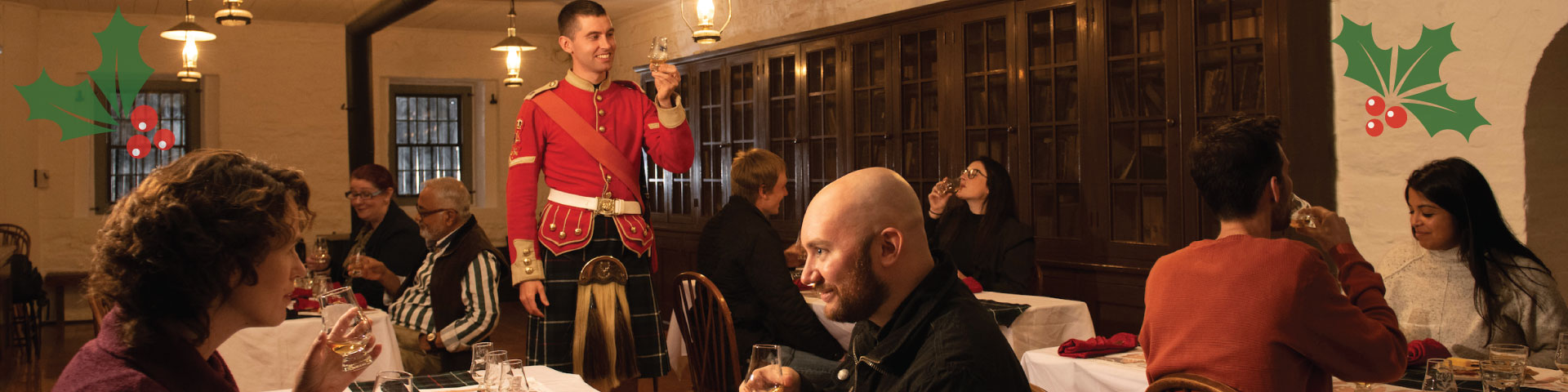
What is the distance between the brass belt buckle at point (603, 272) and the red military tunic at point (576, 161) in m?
0.06

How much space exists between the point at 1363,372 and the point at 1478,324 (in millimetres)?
1345

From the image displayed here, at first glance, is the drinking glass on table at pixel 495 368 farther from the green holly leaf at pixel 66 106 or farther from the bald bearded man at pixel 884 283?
the green holly leaf at pixel 66 106

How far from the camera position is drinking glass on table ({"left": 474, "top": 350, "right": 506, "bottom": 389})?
2.09 metres

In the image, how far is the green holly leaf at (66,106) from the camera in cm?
909

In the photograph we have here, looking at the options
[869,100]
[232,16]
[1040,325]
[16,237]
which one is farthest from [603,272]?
[16,237]

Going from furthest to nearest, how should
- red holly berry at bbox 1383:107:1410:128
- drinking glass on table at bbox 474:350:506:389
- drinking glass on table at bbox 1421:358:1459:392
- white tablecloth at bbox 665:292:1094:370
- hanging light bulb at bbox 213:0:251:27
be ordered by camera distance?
hanging light bulb at bbox 213:0:251:27
red holly berry at bbox 1383:107:1410:128
white tablecloth at bbox 665:292:1094:370
drinking glass on table at bbox 1421:358:1459:392
drinking glass on table at bbox 474:350:506:389

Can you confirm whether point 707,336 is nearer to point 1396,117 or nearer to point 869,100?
point 1396,117

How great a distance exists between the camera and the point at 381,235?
15.9 ft

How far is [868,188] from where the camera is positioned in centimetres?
177

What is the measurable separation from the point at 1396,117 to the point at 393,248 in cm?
441

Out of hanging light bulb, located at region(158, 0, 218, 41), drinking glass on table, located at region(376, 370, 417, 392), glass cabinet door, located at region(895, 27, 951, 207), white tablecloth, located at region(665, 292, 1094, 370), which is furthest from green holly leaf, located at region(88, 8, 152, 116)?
drinking glass on table, located at region(376, 370, 417, 392)

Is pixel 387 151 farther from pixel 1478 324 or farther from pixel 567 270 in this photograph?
pixel 1478 324

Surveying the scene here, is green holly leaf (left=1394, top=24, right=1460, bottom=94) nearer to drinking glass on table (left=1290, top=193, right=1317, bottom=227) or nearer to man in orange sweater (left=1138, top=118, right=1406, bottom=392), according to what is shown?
drinking glass on table (left=1290, top=193, right=1317, bottom=227)

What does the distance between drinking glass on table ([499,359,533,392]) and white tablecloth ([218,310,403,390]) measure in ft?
5.48
